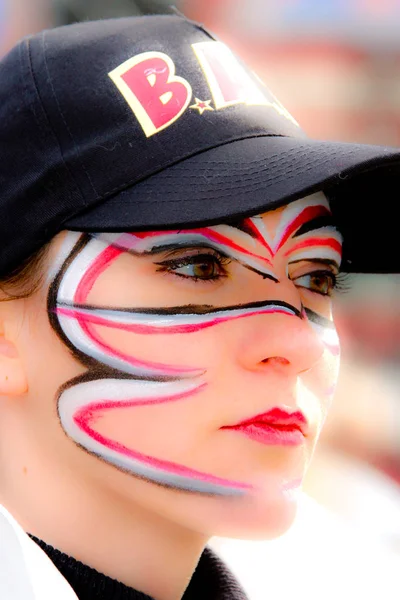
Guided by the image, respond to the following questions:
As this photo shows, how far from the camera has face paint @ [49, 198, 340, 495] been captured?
123 cm

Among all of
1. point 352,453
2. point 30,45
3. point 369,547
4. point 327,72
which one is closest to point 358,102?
point 327,72

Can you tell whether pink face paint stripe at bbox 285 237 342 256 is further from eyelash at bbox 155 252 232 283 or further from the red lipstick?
the red lipstick

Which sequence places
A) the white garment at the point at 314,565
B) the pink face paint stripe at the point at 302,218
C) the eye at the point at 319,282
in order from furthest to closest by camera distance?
the white garment at the point at 314,565 < the eye at the point at 319,282 < the pink face paint stripe at the point at 302,218

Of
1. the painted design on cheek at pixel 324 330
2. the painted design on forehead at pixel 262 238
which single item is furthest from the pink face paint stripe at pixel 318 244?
the painted design on cheek at pixel 324 330

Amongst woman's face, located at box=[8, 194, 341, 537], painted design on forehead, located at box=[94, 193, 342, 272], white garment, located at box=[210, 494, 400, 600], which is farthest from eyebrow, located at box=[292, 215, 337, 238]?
white garment, located at box=[210, 494, 400, 600]

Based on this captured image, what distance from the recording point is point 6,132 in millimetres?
1293

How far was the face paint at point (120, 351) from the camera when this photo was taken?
1227mm

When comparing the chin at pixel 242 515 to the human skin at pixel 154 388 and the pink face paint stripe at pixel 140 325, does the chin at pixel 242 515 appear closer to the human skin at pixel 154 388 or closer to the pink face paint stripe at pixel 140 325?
the human skin at pixel 154 388

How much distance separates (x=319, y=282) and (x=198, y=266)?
1.09ft

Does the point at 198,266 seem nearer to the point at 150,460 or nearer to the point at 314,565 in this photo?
the point at 150,460

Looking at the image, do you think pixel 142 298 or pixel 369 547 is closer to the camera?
pixel 142 298

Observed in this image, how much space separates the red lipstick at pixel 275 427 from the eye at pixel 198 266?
0.84 feet

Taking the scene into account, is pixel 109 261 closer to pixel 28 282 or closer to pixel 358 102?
pixel 28 282

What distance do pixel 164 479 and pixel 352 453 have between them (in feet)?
9.75
